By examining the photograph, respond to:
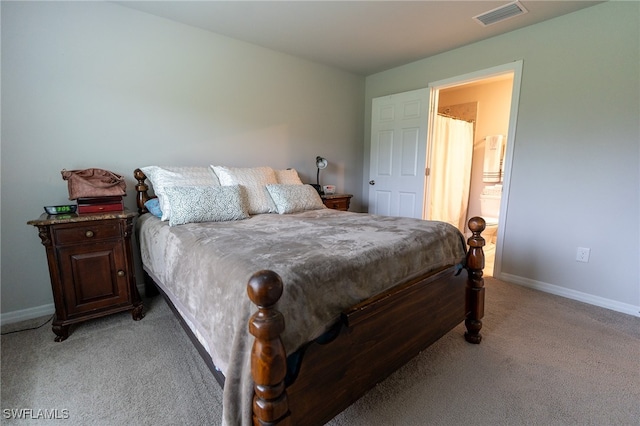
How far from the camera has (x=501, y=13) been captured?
2373mm

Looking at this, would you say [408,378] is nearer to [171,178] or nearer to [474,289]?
[474,289]

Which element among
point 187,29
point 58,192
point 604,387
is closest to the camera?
point 604,387

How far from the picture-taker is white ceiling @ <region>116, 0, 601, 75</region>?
7.39 ft

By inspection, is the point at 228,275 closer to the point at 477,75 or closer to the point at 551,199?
the point at 551,199

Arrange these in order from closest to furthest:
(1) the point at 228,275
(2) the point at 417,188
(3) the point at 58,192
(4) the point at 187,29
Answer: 1. (1) the point at 228,275
2. (3) the point at 58,192
3. (4) the point at 187,29
4. (2) the point at 417,188

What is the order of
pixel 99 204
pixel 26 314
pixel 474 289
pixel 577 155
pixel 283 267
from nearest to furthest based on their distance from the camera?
pixel 283 267
pixel 474 289
pixel 99 204
pixel 26 314
pixel 577 155

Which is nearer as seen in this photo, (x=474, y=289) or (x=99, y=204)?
(x=474, y=289)

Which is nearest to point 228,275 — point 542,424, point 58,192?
point 542,424

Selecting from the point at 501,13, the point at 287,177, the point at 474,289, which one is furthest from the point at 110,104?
the point at 501,13

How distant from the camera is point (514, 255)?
9.43 ft

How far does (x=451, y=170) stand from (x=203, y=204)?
3587 mm

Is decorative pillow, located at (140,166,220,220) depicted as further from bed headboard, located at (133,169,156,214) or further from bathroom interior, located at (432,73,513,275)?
bathroom interior, located at (432,73,513,275)

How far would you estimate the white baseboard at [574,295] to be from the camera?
7.48 ft

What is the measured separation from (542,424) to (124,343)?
7.50 feet
